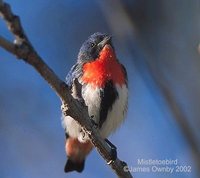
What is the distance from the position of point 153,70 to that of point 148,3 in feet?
0.91

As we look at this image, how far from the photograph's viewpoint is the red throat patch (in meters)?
1.06

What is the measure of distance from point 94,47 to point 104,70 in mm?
118

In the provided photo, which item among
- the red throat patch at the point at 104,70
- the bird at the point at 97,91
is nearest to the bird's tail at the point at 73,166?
the bird at the point at 97,91

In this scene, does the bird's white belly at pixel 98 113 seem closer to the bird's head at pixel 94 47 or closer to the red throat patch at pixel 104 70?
the red throat patch at pixel 104 70

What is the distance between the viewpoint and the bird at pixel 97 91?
1.05 m

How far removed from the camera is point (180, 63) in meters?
0.68

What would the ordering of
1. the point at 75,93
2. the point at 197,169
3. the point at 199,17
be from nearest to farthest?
the point at 197,169 < the point at 75,93 < the point at 199,17

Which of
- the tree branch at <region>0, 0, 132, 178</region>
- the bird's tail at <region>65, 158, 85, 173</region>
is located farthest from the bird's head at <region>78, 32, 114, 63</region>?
the tree branch at <region>0, 0, 132, 178</region>

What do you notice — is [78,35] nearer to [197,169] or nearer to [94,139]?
[94,139]

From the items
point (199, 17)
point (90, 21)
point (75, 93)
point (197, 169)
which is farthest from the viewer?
point (90, 21)

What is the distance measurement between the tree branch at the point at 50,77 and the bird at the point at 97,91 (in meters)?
0.32

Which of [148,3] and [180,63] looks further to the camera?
[148,3]

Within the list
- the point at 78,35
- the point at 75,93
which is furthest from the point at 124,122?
the point at 75,93

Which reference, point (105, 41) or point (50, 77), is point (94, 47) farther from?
point (50, 77)
